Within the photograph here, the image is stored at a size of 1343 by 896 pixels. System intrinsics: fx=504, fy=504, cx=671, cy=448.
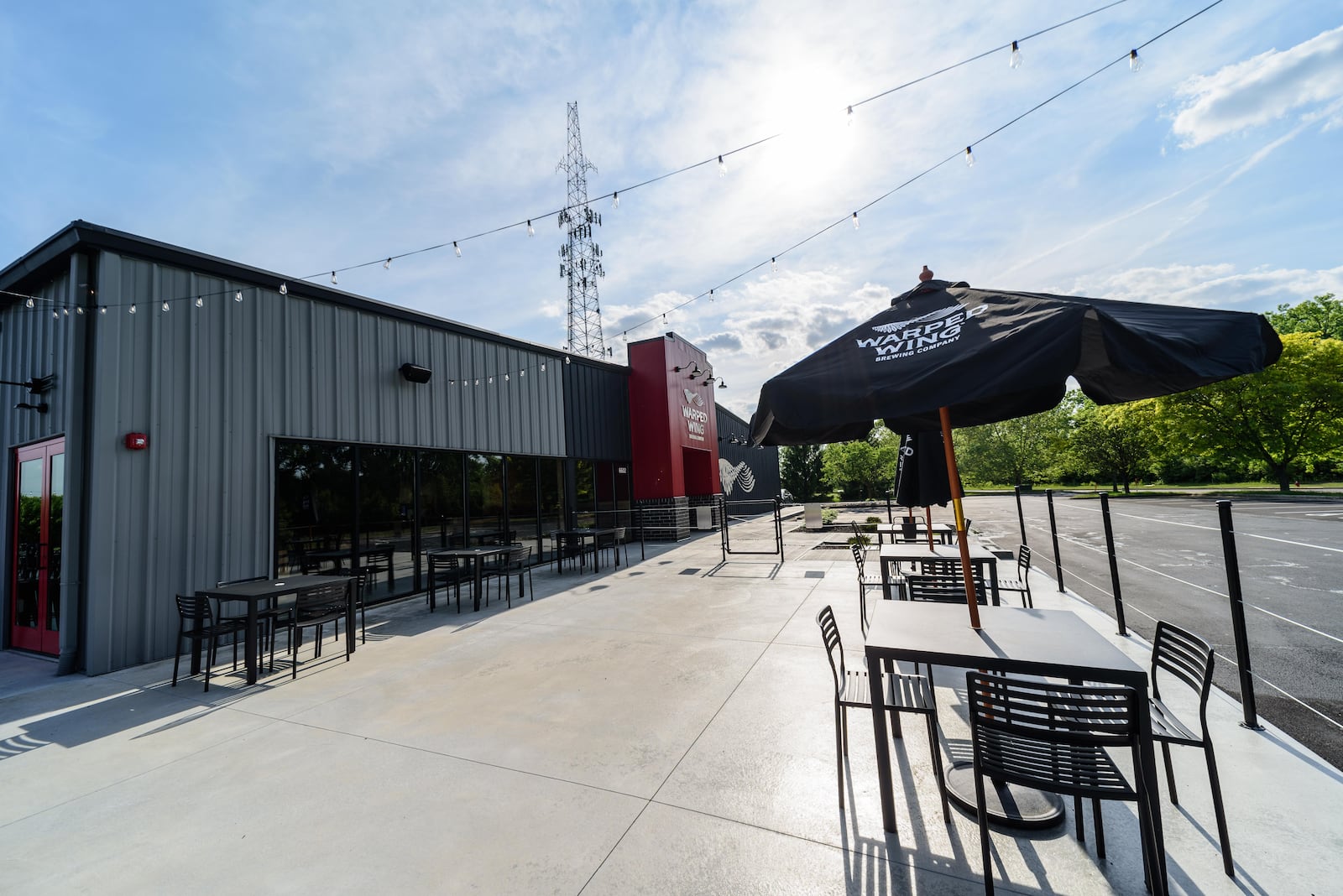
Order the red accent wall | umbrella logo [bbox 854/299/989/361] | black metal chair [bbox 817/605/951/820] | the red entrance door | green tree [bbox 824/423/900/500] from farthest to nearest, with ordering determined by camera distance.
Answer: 1. green tree [bbox 824/423/900/500]
2. the red accent wall
3. the red entrance door
4. umbrella logo [bbox 854/299/989/361]
5. black metal chair [bbox 817/605/951/820]

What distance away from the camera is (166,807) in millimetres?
2703

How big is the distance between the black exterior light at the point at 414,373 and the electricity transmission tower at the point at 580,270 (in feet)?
26.6

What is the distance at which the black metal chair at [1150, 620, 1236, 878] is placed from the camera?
6.51 ft

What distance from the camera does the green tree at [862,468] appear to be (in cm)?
3120

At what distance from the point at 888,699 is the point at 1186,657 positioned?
1.40 metres

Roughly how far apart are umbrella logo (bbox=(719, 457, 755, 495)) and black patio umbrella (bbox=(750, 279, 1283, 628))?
17679 millimetres

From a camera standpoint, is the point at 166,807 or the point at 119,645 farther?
the point at 119,645

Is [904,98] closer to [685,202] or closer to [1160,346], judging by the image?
[685,202]

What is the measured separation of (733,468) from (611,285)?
53.0 ft

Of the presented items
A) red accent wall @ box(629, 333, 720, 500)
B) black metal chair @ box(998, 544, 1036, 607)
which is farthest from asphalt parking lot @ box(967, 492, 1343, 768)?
red accent wall @ box(629, 333, 720, 500)

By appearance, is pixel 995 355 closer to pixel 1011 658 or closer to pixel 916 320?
pixel 916 320

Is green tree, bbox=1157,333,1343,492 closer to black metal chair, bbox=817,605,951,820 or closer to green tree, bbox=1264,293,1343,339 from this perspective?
green tree, bbox=1264,293,1343,339

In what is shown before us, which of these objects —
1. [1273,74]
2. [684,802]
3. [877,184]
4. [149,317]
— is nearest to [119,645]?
[149,317]

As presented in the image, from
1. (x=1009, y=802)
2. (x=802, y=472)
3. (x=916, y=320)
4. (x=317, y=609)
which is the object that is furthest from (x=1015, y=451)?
(x=317, y=609)
